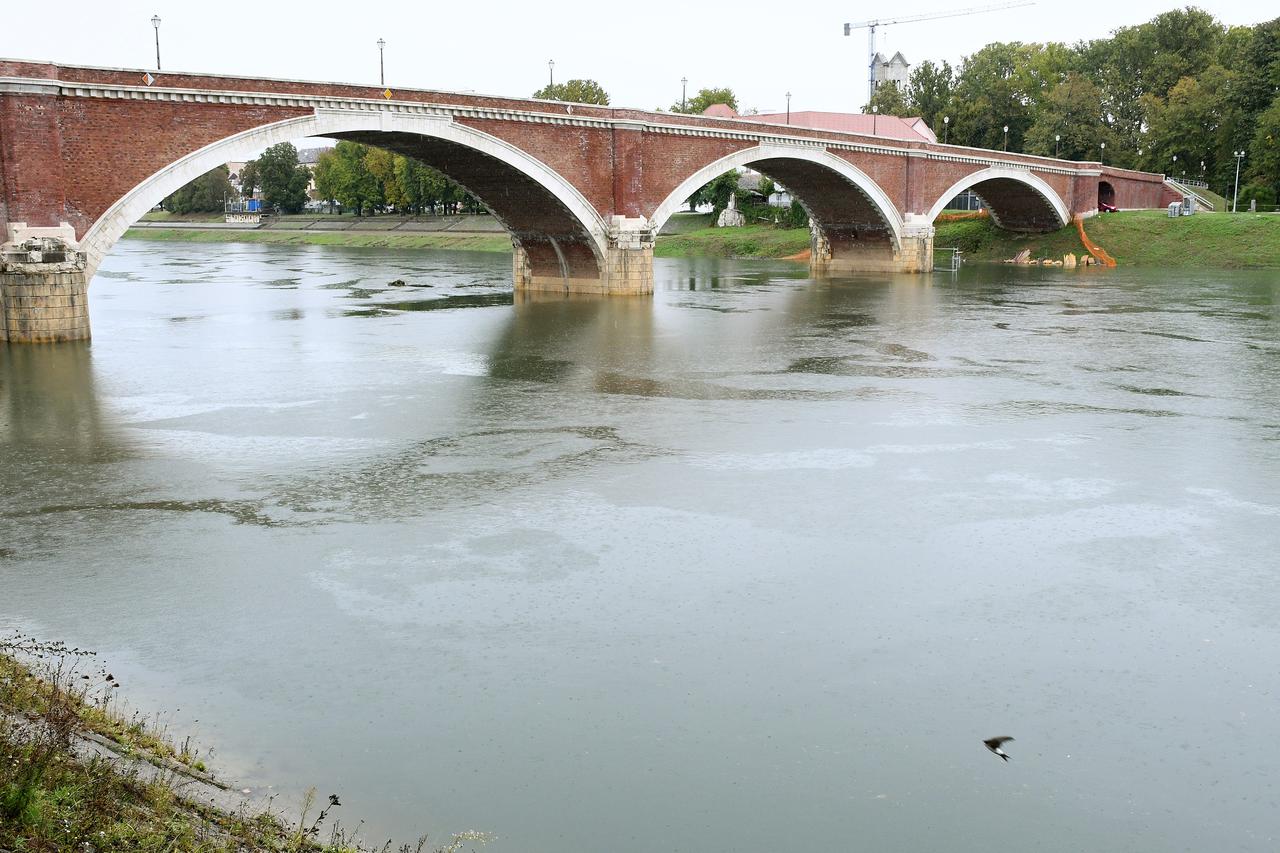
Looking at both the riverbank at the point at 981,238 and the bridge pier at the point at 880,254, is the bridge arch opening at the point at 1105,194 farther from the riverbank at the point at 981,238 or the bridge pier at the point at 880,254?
the bridge pier at the point at 880,254

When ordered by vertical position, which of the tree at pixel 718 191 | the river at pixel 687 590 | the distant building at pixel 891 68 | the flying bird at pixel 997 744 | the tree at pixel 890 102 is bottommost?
the flying bird at pixel 997 744

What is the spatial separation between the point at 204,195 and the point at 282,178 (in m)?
11.5

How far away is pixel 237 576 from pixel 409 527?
182 centimetres

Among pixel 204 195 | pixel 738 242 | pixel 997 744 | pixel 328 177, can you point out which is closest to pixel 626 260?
pixel 997 744

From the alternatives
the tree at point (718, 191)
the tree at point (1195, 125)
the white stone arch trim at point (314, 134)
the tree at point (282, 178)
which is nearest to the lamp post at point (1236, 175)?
the tree at point (1195, 125)

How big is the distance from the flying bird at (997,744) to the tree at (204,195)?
113 metres

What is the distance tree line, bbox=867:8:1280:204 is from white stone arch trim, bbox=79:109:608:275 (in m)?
45.5

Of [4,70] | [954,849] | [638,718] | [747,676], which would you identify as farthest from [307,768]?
[4,70]

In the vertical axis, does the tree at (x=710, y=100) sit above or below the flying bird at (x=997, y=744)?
above

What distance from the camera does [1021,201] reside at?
62531mm

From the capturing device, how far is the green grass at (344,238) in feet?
256

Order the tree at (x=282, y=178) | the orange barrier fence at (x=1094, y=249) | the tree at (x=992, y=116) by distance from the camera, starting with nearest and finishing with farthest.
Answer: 1. the orange barrier fence at (x=1094, y=249)
2. the tree at (x=992, y=116)
3. the tree at (x=282, y=178)

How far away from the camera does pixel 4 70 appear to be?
22.8 m

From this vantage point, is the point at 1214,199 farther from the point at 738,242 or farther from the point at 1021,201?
the point at 738,242
